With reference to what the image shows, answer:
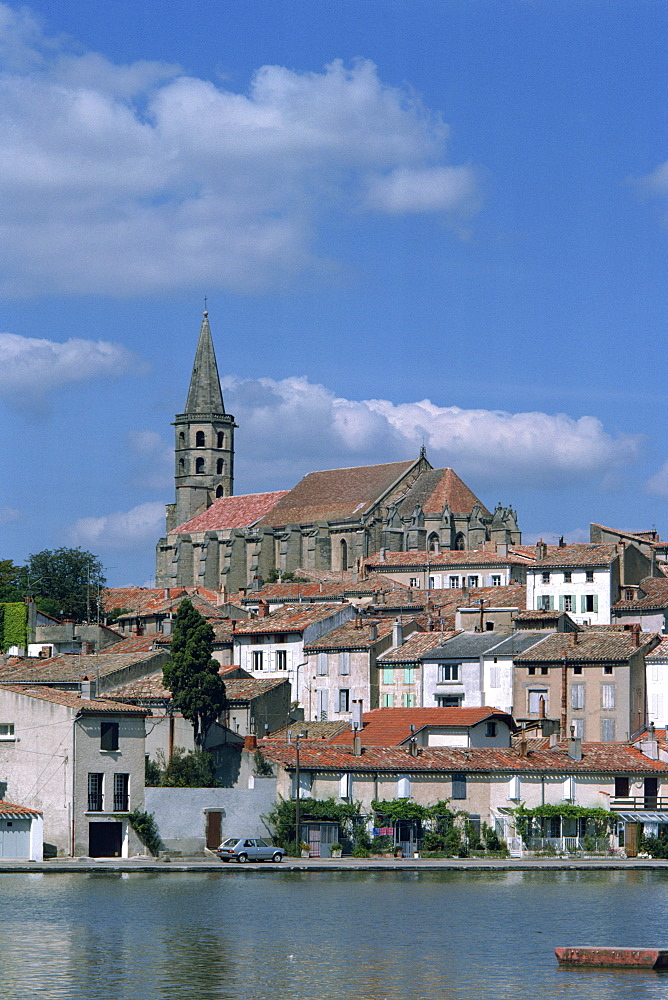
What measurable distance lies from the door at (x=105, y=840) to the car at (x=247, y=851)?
381cm

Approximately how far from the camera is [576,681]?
86.1 meters

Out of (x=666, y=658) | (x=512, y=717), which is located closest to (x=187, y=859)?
(x=512, y=717)

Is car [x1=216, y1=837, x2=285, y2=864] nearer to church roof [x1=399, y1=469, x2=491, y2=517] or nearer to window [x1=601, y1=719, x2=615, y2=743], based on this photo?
window [x1=601, y1=719, x2=615, y2=743]

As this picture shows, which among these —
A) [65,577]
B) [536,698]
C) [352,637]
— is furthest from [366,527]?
[536,698]

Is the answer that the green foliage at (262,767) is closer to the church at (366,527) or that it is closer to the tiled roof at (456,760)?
the tiled roof at (456,760)

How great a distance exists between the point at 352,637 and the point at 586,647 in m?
13.4

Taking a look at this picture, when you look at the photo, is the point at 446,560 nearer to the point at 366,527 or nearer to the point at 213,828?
the point at 366,527

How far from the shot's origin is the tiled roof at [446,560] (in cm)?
14250

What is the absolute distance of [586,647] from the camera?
287ft

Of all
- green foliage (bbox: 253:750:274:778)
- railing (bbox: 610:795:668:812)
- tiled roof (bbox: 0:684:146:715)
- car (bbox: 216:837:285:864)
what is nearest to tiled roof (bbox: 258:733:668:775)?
green foliage (bbox: 253:750:274:778)

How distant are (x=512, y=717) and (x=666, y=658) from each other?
28.6ft

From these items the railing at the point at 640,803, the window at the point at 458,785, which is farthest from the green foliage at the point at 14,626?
the railing at the point at 640,803

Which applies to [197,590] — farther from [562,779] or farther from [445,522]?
[562,779]

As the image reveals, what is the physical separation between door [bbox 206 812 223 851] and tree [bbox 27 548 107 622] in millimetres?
74648
